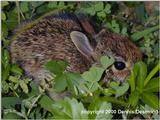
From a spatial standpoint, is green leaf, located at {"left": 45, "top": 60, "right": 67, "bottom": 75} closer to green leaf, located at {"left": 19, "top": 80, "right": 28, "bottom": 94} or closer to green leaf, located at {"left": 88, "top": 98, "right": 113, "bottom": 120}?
green leaf, located at {"left": 19, "top": 80, "right": 28, "bottom": 94}

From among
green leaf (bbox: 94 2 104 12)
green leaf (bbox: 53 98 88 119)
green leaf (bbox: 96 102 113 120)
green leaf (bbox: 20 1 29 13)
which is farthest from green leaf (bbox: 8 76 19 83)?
green leaf (bbox: 94 2 104 12)

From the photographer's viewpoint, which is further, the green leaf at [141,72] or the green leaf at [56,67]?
the green leaf at [56,67]

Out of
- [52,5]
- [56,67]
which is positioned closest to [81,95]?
[56,67]

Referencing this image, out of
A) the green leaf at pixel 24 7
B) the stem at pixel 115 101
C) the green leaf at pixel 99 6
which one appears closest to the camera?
the stem at pixel 115 101

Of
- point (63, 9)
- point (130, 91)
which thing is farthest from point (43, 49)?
point (130, 91)

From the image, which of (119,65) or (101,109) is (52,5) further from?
(101,109)

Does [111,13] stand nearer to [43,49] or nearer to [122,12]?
[122,12]

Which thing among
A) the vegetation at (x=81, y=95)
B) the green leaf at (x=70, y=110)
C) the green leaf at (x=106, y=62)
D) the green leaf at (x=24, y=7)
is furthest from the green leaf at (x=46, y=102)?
the green leaf at (x=24, y=7)

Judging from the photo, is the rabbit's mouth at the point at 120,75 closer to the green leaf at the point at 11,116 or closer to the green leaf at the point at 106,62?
the green leaf at the point at 106,62
